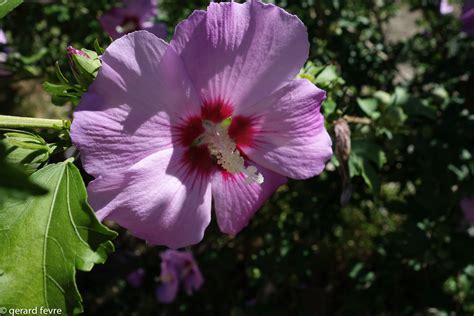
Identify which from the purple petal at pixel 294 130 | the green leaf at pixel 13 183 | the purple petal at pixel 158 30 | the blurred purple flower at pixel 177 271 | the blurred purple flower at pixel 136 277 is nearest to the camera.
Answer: the green leaf at pixel 13 183

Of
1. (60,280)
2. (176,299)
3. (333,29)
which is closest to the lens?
(60,280)

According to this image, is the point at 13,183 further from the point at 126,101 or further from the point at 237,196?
the point at 237,196

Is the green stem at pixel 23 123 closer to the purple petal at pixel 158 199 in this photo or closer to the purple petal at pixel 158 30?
the purple petal at pixel 158 199

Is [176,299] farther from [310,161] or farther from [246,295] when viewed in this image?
[310,161]

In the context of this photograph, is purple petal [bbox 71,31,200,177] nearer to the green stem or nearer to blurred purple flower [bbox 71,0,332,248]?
blurred purple flower [bbox 71,0,332,248]

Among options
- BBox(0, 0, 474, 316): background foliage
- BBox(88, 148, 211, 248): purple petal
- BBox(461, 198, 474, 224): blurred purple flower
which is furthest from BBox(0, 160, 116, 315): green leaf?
BBox(461, 198, 474, 224): blurred purple flower

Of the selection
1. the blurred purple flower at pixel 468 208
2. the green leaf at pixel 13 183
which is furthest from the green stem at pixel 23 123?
the blurred purple flower at pixel 468 208

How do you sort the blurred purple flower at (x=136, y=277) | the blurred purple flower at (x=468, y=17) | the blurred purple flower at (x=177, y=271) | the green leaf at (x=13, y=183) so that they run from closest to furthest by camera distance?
the green leaf at (x=13, y=183), the blurred purple flower at (x=468, y=17), the blurred purple flower at (x=177, y=271), the blurred purple flower at (x=136, y=277)

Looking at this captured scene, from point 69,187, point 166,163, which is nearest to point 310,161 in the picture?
point 166,163
